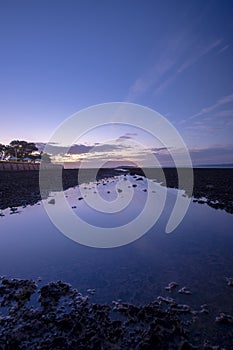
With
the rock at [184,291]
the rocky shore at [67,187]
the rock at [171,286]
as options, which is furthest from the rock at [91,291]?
the rocky shore at [67,187]

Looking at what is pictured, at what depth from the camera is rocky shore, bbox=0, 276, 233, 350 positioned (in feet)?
11.0

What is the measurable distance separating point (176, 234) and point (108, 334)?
6.39 metres

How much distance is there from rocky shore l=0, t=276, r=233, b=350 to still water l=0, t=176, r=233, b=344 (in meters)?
0.32

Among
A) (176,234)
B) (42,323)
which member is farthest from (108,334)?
(176,234)

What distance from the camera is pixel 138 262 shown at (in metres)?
6.60

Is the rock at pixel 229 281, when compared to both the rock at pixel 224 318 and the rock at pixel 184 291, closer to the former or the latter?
the rock at pixel 184 291

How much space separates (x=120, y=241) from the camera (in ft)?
28.1

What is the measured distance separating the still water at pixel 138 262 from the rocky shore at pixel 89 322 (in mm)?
318

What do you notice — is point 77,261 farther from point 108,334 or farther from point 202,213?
point 202,213

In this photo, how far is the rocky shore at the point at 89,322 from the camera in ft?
11.0

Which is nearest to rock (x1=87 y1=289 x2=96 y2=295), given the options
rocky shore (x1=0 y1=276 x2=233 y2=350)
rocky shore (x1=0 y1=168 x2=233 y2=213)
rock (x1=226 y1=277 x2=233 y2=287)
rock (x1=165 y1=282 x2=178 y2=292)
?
rocky shore (x1=0 y1=276 x2=233 y2=350)

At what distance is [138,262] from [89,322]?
2999 millimetres

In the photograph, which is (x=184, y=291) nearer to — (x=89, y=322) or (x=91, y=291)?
(x=91, y=291)

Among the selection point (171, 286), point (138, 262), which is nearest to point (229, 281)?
point (171, 286)
